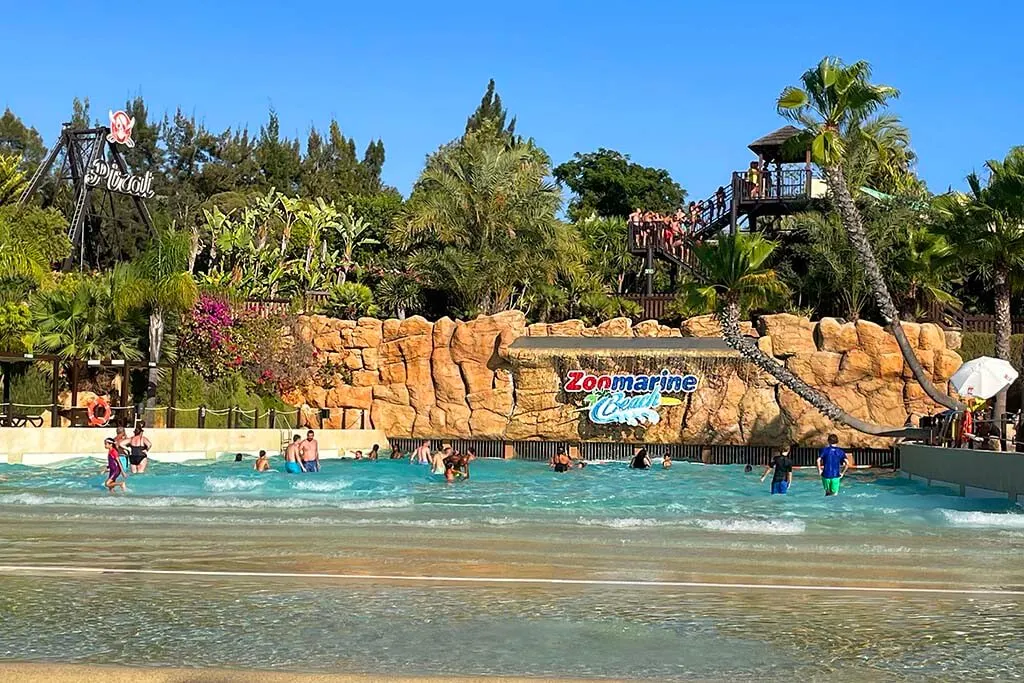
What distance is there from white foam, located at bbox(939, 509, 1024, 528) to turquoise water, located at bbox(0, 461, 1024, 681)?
1.7 inches

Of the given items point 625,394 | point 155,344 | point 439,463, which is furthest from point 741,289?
point 155,344

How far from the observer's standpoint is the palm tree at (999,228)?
26969mm

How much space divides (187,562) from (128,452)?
15.2m

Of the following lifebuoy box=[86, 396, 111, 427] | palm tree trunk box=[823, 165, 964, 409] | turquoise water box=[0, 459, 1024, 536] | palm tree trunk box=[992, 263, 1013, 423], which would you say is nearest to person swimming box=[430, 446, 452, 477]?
turquoise water box=[0, 459, 1024, 536]

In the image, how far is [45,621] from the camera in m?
7.96

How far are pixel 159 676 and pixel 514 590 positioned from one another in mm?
4778

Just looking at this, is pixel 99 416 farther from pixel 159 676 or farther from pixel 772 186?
pixel 159 676

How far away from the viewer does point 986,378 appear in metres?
26.3

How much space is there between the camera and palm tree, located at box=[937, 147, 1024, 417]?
2697 centimetres

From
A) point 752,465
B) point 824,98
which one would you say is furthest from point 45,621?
point 752,465

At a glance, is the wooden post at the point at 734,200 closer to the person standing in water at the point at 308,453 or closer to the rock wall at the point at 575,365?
the rock wall at the point at 575,365

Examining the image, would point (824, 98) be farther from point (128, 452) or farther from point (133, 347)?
point (133, 347)

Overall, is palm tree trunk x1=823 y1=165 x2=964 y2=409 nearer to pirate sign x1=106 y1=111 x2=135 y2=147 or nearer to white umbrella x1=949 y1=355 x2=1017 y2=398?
white umbrella x1=949 y1=355 x2=1017 y2=398

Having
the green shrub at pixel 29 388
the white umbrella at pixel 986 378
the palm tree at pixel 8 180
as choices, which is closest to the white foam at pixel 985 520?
the white umbrella at pixel 986 378
